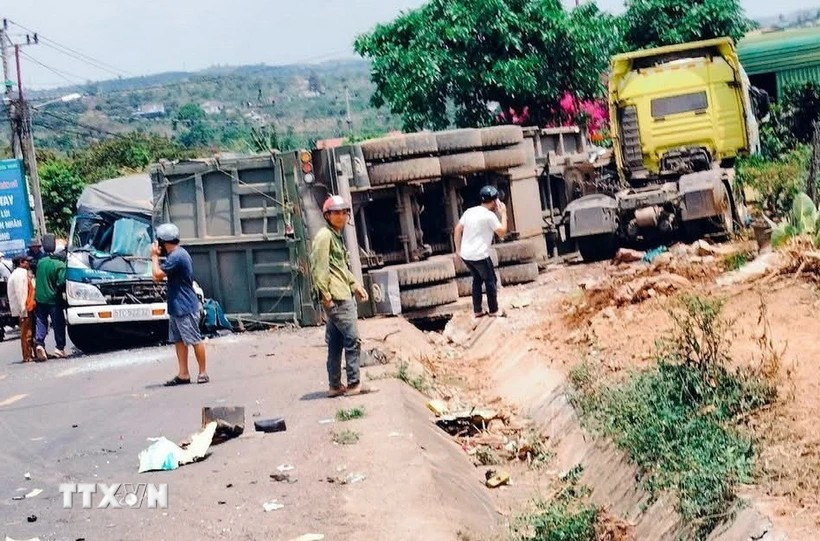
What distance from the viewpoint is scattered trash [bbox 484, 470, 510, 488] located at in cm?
951

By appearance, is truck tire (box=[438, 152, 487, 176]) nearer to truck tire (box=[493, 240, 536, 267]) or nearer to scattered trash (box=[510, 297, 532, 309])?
truck tire (box=[493, 240, 536, 267])

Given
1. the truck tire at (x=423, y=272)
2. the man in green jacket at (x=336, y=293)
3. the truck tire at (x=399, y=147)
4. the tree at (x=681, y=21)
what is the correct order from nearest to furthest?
the man in green jacket at (x=336, y=293)
the truck tire at (x=423, y=272)
the truck tire at (x=399, y=147)
the tree at (x=681, y=21)

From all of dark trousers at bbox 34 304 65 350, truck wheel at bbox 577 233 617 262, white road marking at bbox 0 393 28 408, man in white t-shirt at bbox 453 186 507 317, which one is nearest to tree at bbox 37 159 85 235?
dark trousers at bbox 34 304 65 350

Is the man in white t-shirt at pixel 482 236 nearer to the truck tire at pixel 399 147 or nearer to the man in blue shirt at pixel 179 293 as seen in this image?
the truck tire at pixel 399 147

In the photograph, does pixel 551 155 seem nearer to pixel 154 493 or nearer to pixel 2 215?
pixel 154 493

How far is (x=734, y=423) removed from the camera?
741 cm

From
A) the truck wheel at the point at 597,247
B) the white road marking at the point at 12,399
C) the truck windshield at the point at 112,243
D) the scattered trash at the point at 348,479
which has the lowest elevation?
the scattered trash at the point at 348,479

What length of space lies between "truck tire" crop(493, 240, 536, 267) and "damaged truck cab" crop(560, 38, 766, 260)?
1682mm

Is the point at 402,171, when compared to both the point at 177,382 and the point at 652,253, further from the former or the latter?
the point at 177,382

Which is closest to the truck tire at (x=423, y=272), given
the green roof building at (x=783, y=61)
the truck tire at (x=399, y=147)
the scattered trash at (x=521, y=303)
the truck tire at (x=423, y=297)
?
the truck tire at (x=423, y=297)

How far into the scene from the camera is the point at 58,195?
4947 cm

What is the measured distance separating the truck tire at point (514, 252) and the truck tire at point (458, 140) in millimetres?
1440

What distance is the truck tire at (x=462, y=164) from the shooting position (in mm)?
16797

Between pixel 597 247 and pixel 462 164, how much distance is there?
376 cm
